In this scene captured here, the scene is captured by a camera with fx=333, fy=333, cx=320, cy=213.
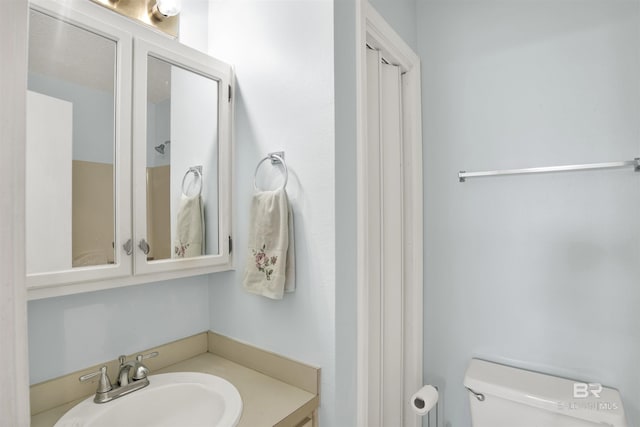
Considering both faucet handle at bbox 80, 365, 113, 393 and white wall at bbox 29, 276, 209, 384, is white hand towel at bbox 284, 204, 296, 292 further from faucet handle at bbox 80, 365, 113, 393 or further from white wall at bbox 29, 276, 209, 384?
faucet handle at bbox 80, 365, 113, 393

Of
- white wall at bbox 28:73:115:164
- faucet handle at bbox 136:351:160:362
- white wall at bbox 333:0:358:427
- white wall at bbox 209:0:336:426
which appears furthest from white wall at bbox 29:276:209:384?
white wall at bbox 333:0:358:427

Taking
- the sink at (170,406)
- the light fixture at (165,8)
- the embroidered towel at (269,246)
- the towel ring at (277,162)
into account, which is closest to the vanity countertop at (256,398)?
the sink at (170,406)

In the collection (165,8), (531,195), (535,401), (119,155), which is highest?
(165,8)

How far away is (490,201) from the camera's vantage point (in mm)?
1429

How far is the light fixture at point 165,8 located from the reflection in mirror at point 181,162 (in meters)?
0.27

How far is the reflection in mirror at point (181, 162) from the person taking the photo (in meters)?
1.09

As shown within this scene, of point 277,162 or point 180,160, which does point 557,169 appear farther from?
point 180,160

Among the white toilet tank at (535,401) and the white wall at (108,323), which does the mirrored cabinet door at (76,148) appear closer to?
the white wall at (108,323)

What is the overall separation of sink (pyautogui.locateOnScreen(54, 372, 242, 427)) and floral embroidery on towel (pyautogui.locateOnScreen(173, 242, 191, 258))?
0.42 meters

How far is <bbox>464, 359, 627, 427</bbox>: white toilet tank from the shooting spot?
110 centimetres

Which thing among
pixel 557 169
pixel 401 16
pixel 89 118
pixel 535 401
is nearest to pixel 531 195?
pixel 557 169

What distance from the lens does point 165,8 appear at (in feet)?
4.06

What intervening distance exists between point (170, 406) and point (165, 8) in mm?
1401

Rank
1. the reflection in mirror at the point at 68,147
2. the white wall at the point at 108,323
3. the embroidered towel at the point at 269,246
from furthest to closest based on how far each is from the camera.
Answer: the embroidered towel at the point at 269,246, the white wall at the point at 108,323, the reflection in mirror at the point at 68,147
